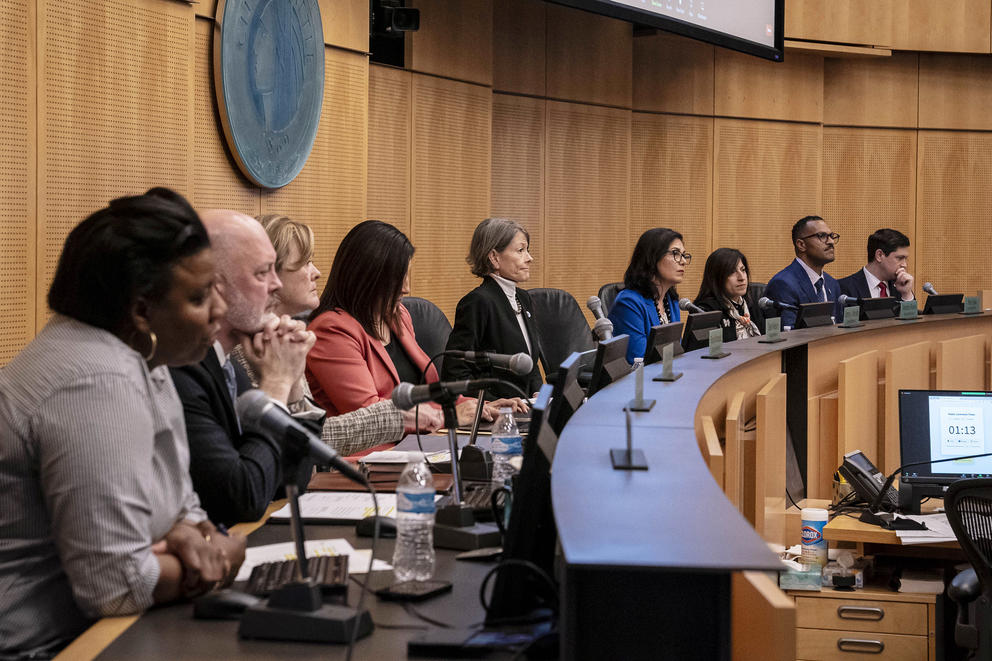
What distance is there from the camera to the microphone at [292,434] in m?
1.52

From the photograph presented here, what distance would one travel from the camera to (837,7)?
873cm

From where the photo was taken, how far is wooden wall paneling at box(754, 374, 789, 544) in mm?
3166

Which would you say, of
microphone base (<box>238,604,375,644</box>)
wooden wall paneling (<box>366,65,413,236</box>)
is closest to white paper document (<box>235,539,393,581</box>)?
microphone base (<box>238,604,375,644</box>)

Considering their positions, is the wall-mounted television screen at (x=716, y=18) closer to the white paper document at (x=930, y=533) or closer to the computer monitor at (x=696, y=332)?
the computer monitor at (x=696, y=332)

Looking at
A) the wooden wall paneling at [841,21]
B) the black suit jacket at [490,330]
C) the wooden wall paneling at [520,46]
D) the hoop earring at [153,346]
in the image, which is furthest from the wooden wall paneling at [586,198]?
the hoop earring at [153,346]

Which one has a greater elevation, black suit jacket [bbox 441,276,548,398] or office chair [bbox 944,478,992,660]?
black suit jacket [bbox 441,276,548,398]

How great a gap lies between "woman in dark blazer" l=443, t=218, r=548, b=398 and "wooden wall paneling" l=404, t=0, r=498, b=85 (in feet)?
7.23

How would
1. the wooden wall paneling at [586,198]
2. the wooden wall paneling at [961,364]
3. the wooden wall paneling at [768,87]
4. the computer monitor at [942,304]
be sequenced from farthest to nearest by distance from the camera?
the wooden wall paneling at [768,87] < the wooden wall paneling at [586,198] < the computer monitor at [942,304] < the wooden wall paneling at [961,364]

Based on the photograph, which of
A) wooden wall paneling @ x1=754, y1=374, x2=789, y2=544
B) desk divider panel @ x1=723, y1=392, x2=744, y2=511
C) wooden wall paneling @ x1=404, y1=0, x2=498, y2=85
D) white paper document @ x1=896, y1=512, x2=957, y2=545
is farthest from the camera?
wooden wall paneling @ x1=404, y1=0, x2=498, y2=85

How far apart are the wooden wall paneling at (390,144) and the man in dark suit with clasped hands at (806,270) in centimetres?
237

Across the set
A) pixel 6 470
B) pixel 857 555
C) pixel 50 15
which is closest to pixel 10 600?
pixel 6 470

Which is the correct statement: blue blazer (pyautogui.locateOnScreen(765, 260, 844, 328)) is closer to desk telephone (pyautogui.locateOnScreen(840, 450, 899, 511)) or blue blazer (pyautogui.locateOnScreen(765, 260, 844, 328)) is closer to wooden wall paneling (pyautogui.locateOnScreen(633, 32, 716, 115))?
wooden wall paneling (pyautogui.locateOnScreen(633, 32, 716, 115))

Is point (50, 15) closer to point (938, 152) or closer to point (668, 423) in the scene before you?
point (668, 423)

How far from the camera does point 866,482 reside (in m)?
3.74
